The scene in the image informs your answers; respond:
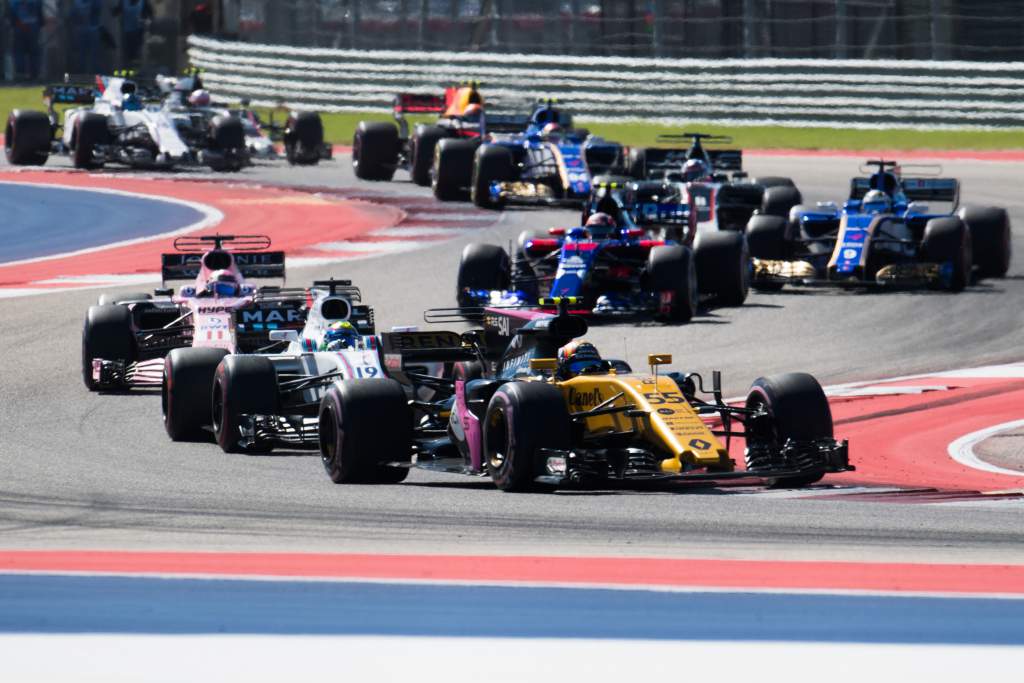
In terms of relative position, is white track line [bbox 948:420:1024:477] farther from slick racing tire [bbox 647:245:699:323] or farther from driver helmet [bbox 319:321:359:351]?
slick racing tire [bbox 647:245:699:323]

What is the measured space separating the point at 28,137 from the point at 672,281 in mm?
21144

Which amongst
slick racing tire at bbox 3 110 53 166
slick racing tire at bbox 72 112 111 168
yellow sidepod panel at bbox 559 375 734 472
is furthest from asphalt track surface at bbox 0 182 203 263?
yellow sidepod panel at bbox 559 375 734 472

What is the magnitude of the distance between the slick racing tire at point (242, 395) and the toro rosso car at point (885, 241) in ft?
35.2

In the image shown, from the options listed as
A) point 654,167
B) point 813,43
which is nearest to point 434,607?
point 654,167

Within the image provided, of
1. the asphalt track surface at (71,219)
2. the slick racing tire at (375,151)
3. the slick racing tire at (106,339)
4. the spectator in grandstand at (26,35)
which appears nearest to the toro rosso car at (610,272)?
the slick racing tire at (106,339)

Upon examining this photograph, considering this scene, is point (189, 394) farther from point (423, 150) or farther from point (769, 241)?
point (423, 150)

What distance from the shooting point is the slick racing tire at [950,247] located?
23047 mm

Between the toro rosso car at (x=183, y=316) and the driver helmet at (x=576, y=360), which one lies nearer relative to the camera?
the driver helmet at (x=576, y=360)

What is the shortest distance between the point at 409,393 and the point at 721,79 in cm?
2732

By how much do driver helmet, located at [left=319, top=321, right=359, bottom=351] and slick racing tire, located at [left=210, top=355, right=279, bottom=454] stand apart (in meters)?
0.70

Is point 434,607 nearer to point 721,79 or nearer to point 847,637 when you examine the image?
point 847,637

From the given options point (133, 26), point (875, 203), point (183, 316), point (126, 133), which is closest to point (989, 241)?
point (875, 203)

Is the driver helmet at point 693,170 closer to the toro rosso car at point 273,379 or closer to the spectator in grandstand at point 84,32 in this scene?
the toro rosso car at point 273,379

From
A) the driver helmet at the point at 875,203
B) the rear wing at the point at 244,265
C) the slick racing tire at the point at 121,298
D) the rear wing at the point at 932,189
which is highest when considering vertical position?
the rear wing at the point at 932,189
